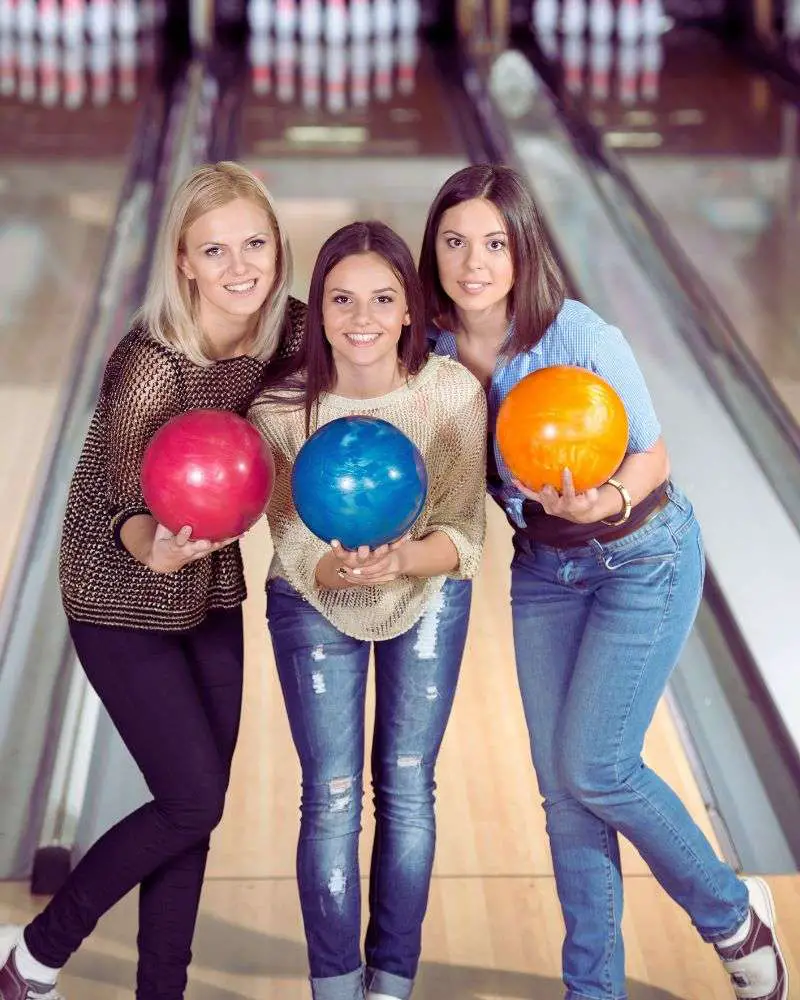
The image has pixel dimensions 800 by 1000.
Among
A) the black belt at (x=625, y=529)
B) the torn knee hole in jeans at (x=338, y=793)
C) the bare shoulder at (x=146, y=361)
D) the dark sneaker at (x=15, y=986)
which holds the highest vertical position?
the bare shoulder at (x=146, y=361)

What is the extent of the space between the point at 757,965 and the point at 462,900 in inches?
20.1

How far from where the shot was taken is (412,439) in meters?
2.01

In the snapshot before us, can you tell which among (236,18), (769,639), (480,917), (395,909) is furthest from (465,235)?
(236,18)

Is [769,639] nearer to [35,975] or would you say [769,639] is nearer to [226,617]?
[226,617]

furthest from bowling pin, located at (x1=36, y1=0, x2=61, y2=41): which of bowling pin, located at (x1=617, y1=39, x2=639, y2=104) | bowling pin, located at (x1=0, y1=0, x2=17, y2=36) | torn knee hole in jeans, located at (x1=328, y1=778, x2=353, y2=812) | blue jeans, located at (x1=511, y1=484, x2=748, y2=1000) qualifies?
torn knee hole in jeans, located at (x1=328, y1=778, x2=353, y2=812)

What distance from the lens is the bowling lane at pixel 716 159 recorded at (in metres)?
4.57

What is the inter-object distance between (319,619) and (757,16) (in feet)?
23.6

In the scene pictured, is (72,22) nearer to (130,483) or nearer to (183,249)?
(183,249)

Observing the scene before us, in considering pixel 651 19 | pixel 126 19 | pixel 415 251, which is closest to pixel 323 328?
pixel 415 251

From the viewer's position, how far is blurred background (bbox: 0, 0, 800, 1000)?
2428mm

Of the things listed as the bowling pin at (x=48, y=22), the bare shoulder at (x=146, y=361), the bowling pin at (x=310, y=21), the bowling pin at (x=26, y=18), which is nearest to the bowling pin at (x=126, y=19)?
Result: the bowling pin at (x=48, y=22)

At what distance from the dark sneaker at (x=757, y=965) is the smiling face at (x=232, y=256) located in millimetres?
1123

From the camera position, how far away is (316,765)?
2008 mm

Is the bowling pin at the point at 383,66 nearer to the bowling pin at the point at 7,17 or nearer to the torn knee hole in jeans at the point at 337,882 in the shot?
the bowling pin at the point at 7,17
